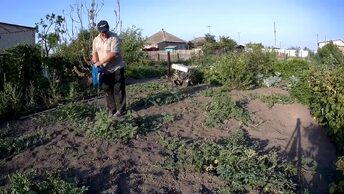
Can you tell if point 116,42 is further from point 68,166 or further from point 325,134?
point 325,134

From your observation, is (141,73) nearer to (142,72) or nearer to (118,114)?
(142,72)

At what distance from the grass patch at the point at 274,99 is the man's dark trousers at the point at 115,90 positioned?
11.9 ft

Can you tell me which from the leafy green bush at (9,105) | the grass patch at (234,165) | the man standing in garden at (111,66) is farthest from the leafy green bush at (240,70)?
the leafy green bush at (9,105)

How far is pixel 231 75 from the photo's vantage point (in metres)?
10.6

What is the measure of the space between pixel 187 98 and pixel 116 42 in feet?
8.64

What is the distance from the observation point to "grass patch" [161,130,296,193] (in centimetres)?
498

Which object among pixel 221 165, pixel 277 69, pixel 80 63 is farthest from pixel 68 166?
pixel 277 69

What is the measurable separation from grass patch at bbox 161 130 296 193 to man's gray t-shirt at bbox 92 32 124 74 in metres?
1.82

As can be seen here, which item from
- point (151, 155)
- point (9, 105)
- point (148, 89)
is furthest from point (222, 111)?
point (9, 105)

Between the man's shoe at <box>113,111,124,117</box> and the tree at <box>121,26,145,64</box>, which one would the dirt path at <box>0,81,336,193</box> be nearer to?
the man's shoe at <box>113,111,124,117</box>

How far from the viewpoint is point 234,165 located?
5.34 metres

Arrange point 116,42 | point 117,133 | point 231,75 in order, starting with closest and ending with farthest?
1. point 117,133
2. point 116,42
3. point 231,75

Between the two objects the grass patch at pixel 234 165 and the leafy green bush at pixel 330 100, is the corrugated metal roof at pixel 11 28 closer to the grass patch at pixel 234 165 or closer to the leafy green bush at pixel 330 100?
the leafy green bush at pixel 330 100

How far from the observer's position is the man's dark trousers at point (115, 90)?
7.12 m
